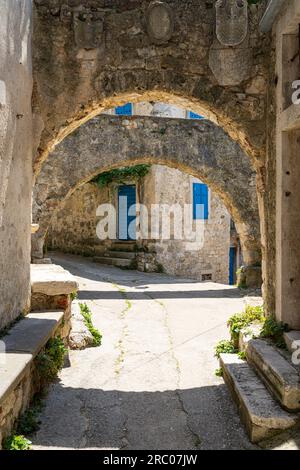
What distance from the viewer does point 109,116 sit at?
10.2 meters

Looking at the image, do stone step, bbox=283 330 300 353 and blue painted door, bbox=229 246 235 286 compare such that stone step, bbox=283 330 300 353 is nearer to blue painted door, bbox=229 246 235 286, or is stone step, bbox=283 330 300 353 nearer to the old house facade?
the old house facade

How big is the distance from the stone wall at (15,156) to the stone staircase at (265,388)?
1871 millimetres

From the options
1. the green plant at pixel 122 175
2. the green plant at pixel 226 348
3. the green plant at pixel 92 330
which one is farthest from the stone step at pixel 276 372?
the green plant at pixel 122 175

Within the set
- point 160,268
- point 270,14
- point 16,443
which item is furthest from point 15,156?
point 160,268

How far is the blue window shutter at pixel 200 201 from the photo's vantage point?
47.9 feet

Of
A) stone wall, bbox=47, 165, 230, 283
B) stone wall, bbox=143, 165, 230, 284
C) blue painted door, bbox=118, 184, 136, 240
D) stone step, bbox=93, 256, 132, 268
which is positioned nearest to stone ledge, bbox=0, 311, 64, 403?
stone step, bbox=93, 256, 132, 268

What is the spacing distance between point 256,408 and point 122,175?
39.7 ft

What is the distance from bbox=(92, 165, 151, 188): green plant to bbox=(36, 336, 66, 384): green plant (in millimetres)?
10598

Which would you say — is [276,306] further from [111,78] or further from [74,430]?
[111,78]

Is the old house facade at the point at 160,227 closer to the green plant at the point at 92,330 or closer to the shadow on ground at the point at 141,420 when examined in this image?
the green plant at the point at 92,330

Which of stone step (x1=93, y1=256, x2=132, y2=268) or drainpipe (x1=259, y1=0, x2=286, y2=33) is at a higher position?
drainpipe (x1=259, y1=0, x2=286, y2=33)

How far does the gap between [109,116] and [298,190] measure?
711 centimetres

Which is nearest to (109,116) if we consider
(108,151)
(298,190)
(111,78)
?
(108,151)

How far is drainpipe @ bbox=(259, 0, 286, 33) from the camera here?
3804mm
